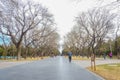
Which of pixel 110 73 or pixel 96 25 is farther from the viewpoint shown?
pixel 96 25

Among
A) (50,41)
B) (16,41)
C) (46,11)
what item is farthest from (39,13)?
(50,41)

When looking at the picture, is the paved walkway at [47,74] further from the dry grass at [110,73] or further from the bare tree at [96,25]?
the bare tree at [96,25]

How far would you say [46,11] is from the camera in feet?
220

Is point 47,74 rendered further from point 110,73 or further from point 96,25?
point 96,25

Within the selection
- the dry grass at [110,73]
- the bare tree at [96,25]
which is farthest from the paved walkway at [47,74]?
the bare tree at [96,25]

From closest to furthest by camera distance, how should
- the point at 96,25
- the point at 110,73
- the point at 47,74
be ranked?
the point at 110,73 < the point at 47,74 < the point at 96,25

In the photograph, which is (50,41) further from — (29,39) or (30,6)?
(30,6)

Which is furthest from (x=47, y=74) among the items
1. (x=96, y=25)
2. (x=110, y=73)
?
(x=96, y=25)

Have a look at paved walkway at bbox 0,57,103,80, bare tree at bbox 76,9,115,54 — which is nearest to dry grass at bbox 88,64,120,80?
paved walkway at bbox 0,57,103,80

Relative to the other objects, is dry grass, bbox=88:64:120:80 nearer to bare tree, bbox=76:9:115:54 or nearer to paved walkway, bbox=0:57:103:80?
paved walkway, bbox=0:57:103:80

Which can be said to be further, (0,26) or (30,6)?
(30,6)

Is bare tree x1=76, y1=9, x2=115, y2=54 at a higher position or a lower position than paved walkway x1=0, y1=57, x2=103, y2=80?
higher

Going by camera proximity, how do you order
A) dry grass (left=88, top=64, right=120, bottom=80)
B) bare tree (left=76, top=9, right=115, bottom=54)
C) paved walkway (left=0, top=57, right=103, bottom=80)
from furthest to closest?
bare tree (left=76, top=9, right=115, bottom=54) < paved walkway (left=0, top=57, right=103, bottom=80) < dry grass (left=88, top=64, right=120, bottom=80)

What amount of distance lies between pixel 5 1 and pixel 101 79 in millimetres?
7352
